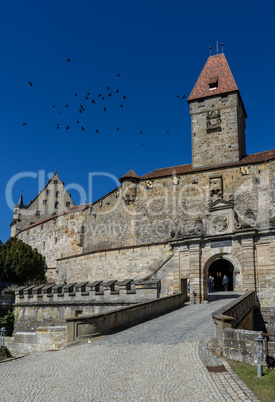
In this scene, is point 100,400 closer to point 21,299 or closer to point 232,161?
point 21,299

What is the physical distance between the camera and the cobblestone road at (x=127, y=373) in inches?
258

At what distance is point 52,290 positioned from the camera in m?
24.0

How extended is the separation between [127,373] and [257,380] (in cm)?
256

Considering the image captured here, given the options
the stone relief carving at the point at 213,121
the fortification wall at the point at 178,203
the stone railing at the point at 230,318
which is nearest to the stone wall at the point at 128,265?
the stone railing at the point at 230,318

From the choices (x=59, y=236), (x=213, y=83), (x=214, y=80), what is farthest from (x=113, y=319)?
(x=59, y=236)

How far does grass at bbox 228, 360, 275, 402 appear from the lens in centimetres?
648

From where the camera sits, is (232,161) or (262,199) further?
(232,161)

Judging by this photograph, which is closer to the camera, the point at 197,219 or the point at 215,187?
the point at 197,219

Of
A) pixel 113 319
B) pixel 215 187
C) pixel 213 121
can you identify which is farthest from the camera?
pixel 213 121

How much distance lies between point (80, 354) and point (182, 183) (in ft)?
84.8

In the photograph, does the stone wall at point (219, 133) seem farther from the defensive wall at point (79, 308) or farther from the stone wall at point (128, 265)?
the defensive wall at point (79, 308)

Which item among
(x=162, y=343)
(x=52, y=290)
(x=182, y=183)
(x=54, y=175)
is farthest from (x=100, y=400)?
(x=54, y=175)

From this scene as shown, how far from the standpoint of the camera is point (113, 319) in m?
12.6

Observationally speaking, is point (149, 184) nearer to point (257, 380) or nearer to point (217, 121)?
point (217, 121)
